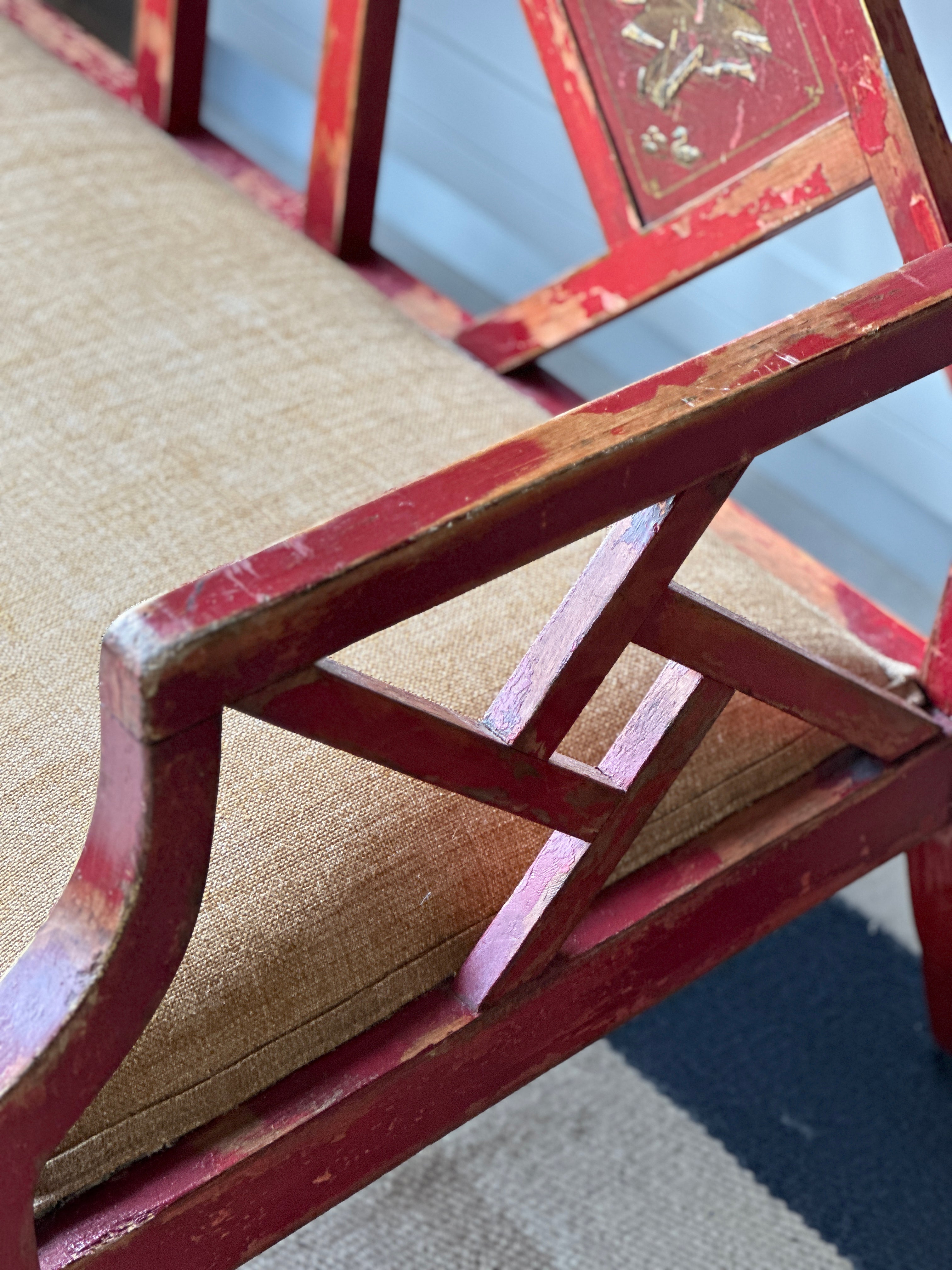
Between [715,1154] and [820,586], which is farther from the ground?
[820,586]

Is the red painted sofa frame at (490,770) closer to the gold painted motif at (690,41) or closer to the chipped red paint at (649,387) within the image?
the chipped red paint at (649,387)

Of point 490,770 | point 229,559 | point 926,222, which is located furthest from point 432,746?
point 926,222

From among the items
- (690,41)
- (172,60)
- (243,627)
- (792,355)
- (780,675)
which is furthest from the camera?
(172,60)

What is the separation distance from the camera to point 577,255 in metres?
1.49

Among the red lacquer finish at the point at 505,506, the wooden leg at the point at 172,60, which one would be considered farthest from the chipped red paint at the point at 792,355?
the wooden leg at the point at 172,60

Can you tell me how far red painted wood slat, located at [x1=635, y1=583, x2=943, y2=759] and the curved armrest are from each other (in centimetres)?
8

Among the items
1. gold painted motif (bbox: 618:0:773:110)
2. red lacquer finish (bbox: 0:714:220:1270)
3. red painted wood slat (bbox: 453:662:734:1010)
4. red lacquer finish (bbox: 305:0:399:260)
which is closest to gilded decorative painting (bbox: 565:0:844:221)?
gold painted motif (bbox: 618:0:773:110)

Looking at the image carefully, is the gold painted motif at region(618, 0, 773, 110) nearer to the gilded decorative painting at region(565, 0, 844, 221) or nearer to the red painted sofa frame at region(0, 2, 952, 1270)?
the gilded decorative painting at region(565, 0, 844, 221)

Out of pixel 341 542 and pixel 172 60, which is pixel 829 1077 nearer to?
pixel 341 542

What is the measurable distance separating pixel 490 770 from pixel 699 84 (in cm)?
53

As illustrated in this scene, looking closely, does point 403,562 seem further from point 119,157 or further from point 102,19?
point 102,19

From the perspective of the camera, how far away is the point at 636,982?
29.2 inches

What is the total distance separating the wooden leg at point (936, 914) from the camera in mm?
902

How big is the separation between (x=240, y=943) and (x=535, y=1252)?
478 millimetres
